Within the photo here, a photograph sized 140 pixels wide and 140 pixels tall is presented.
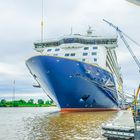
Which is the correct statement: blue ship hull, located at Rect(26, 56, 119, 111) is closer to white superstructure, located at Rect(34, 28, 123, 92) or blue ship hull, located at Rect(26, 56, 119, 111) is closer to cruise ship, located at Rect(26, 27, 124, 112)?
cruise ship, located at Rect(26, 27, 124, 112)

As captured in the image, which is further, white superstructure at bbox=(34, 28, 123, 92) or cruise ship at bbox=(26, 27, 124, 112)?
white superstructure at bbox=(34, 28, 123, 92)

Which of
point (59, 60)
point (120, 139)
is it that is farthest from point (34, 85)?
point (120, 139)

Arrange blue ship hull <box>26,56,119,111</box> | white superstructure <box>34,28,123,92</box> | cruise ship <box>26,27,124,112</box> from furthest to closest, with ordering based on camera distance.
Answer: white superstructure <box>34,28,123,92</box>
cruise ship <box>26,27,124,112</box>
blue ship hull <box>26,56,119,111</box>

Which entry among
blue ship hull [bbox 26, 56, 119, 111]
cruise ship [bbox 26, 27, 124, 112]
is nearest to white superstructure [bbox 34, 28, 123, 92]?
cruise ship [bbox 26, 27, 124, 112]

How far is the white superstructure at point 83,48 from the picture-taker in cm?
4974

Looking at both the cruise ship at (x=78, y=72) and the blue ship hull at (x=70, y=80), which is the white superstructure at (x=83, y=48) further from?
the blue ship hull at (x=70, y=80)

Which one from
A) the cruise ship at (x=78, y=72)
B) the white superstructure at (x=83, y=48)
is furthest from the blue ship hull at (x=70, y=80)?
the white superstructure at (x=83, y=48)

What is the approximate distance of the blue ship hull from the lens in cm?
4153

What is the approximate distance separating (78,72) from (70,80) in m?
1.62

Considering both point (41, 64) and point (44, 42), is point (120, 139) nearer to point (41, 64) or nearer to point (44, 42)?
point (41, 64)

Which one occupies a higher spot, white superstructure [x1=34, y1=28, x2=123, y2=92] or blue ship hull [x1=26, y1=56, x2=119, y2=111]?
white superstructure [x1=34, y1=28, x2=123, y2=92]

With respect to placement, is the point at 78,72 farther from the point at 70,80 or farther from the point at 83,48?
the point at 83,48

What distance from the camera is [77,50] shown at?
51.2 m

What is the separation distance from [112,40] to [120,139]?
39655mm
